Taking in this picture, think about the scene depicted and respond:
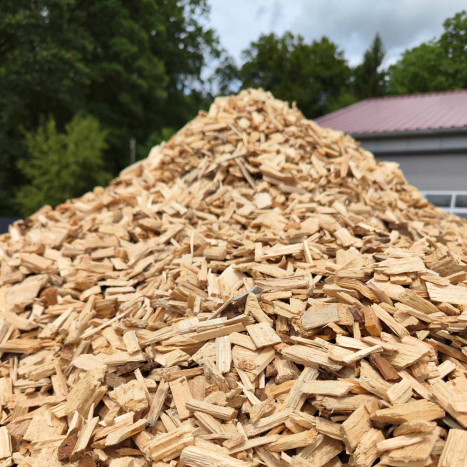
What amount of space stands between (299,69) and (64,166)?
21522 mm

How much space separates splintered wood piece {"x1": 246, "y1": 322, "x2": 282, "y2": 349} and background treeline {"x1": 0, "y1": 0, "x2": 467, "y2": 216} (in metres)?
12.4

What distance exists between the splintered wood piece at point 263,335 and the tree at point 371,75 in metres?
30.3

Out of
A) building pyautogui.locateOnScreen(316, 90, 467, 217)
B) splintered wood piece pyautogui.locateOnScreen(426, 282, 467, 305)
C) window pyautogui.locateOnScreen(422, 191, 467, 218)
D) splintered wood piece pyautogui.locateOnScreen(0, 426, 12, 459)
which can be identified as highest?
building pyautogui.locateOnScreen(316, 90, 467, 217)

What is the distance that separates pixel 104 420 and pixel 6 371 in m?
1.34

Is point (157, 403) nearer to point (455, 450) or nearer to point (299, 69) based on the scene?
point (455, 450)

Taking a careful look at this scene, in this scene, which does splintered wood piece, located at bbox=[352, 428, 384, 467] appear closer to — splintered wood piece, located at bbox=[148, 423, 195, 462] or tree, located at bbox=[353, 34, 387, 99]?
splintered wood piece, located at bbox=[148, 423, 195, 462]

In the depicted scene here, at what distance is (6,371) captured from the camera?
3.31 m

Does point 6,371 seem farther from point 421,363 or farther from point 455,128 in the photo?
point 455,128

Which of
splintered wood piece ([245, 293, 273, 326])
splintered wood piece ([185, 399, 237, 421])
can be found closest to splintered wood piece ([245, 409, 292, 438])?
splintered wood piece ([185, 399, 237, 421])

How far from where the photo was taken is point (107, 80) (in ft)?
60.2

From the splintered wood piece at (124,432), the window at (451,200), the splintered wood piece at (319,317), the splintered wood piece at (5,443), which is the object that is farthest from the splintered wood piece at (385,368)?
the window at (451,200)

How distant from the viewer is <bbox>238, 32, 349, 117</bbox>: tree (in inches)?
1152

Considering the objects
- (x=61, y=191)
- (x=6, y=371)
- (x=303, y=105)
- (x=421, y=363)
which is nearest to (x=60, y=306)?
(x=6, y=371)

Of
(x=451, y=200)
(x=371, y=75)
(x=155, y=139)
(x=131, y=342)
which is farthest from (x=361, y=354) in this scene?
(x=371, y=75)
